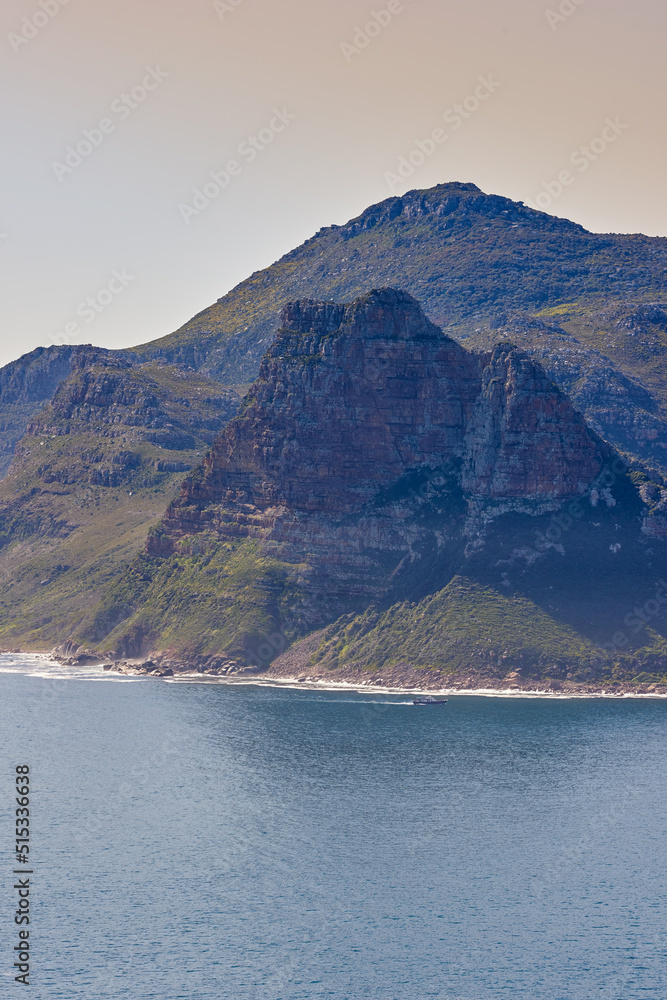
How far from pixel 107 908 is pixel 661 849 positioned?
6071cm

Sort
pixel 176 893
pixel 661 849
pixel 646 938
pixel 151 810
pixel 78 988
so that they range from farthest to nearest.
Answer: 1. pixel 151 810
2. pixel 661 849
3. pixel 176 893
4. pixel 646 938
5. pixel 78 988

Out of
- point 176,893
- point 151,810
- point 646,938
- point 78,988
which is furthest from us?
point 151,810

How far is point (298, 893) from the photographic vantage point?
495ft

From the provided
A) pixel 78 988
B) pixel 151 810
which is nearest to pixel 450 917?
pixel 78 988

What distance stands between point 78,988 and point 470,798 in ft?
242

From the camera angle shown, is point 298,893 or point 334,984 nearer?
point 334,984

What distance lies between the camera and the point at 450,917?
14375 centimetres

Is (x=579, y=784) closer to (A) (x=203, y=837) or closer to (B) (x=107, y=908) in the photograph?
(A) (x=203, y=837)

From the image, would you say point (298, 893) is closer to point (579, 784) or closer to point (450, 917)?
point (450, 917)

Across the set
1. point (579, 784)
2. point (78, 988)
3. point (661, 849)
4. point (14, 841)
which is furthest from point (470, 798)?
point (78, 988)

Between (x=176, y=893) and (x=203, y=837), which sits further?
(x=203, y=837)

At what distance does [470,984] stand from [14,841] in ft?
204

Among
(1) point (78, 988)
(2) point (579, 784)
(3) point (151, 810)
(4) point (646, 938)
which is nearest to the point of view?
(1) point (78, 988)

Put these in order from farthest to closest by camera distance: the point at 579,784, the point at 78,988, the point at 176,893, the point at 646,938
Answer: the point at 579,784, the point at 176,893, the point at 646,938, the point at 78,988
